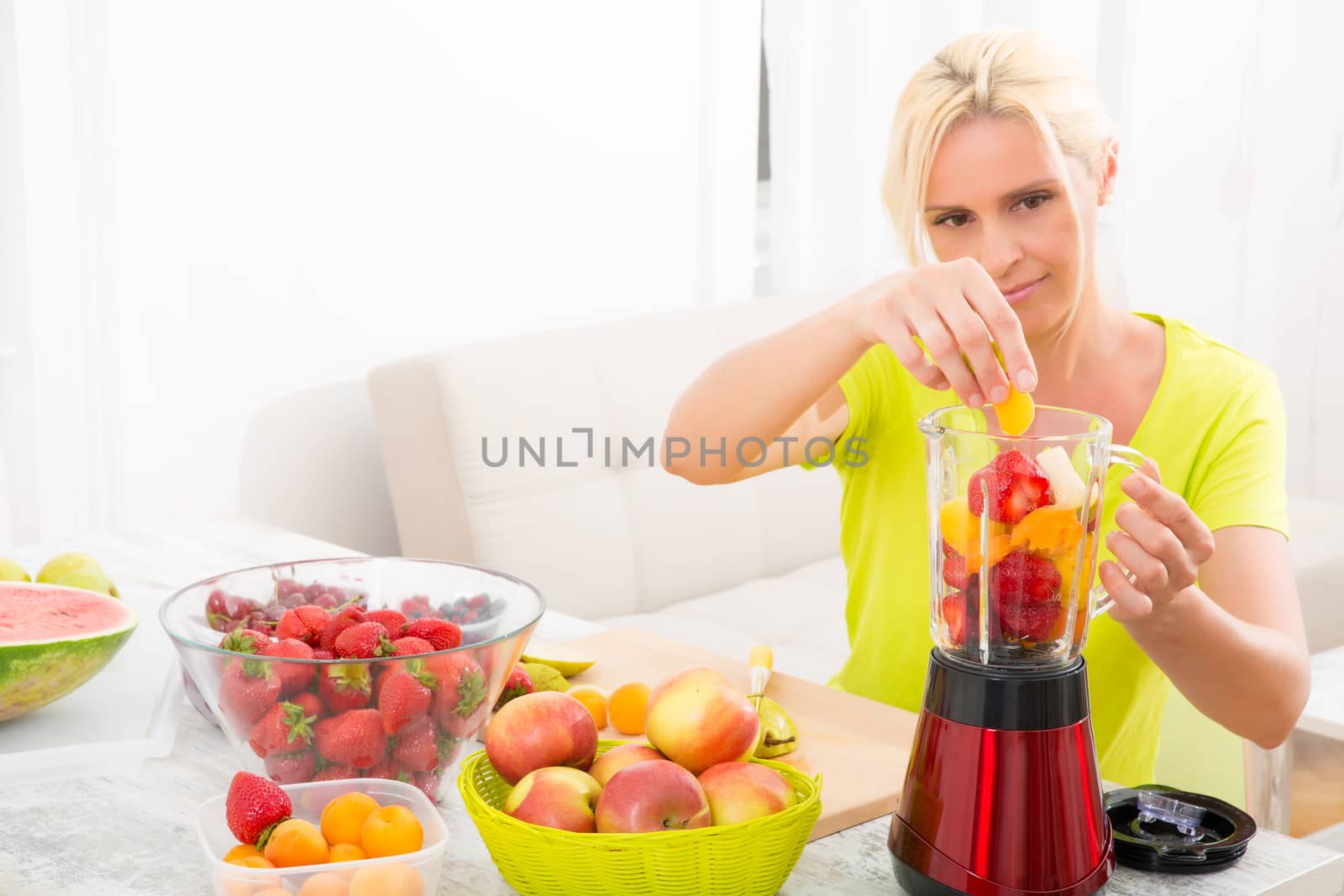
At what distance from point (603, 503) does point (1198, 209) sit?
8.07 ft

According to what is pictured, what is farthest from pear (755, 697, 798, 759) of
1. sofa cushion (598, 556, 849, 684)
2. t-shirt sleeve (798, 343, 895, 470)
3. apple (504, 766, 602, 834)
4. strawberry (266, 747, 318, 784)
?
sofa cushion (598, 556, 849, 684)

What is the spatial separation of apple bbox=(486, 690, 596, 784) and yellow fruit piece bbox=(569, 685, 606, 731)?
198 millimetres

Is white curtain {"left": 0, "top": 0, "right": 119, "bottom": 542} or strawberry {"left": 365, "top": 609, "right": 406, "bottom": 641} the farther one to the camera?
white curtain {"left": 0, "top": 0, "right": 119, "bottom": 542}

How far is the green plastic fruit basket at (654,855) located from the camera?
0.82 m

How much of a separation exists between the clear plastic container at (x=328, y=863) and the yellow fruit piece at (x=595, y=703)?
25 centimetres

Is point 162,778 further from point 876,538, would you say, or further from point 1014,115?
point 1014,115

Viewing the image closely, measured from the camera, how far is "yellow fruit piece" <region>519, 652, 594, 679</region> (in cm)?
124

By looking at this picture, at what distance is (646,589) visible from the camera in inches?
98.1

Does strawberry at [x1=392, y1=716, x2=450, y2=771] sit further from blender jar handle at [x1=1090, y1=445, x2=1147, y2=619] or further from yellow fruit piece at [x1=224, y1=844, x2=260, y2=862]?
blender jar handle at [x1=1090, y1=445, x2=1147, y2=619]

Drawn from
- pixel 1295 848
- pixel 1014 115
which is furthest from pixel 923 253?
pixel 1295 848

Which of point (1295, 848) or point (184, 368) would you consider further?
point (184, 368)

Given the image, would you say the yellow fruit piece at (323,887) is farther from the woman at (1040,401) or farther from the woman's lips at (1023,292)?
the woman's lips at (1023,292)

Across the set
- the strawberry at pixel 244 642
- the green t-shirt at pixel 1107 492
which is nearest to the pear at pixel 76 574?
the strawberry at pixel 244 642

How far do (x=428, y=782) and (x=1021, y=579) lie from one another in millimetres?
429
